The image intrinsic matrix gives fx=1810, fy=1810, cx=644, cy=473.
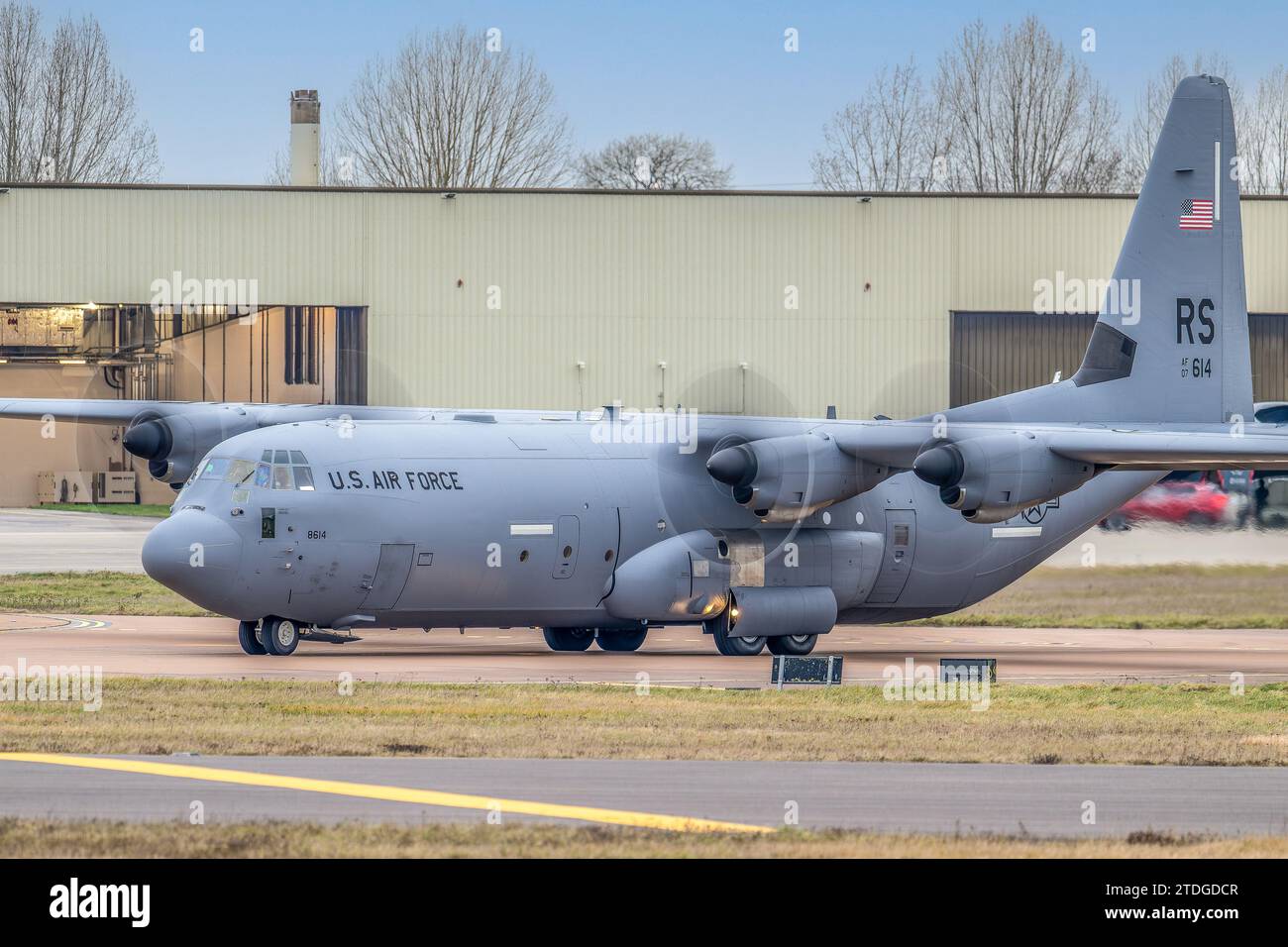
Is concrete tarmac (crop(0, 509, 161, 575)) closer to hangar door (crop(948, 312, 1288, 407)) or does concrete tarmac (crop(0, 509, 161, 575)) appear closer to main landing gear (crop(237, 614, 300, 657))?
main landing gear (crop(237, 614, 300, 657))

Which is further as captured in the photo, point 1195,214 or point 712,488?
point 1195,214

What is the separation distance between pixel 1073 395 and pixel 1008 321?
22018 millimetres

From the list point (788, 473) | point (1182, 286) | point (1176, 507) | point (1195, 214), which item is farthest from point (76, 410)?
point (1176, 507)

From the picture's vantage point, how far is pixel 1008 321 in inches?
2019

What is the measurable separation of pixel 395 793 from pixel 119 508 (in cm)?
4942

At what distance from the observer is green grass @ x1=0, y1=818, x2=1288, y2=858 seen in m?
11.4

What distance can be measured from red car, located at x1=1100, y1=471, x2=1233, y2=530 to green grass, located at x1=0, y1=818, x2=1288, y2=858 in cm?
2450

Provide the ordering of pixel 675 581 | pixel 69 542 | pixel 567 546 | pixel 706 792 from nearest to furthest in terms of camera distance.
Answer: pixel 706 792, pixel 567 546, pixel 675 581, pixel 69 542

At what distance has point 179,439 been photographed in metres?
29.0

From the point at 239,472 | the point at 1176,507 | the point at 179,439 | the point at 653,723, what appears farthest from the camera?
the point at 1176,507

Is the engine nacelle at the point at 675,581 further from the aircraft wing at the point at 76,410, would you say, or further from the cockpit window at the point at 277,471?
the aircraft wing at the point at 76,410

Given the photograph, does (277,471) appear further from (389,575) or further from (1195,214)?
(1195,214)

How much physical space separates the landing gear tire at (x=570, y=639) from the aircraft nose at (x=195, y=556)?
666 centimetres
